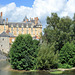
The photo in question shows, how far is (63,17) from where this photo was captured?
1258 inches

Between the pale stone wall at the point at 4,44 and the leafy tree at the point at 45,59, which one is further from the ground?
the pale stone wall at the point at 4,44

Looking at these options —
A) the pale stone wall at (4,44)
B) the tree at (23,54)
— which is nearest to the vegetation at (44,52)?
the tree at (23,54)

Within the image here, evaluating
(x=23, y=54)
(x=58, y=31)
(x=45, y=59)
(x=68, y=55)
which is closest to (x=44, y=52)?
(x=45, y=59)

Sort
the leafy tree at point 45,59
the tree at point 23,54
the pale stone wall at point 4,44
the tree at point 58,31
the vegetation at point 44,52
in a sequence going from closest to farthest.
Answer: the leafy tree at point 45,59 < the vegetation at point 44,52 < the tree at point 23,54 < the tree at point 58,31 < the pale stone wall at point 4,44

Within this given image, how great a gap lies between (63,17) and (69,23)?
7.30 feet

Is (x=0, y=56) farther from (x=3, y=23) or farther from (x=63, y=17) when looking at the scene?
(x=3, y=23)

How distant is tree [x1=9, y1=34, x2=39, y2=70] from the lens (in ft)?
75.5

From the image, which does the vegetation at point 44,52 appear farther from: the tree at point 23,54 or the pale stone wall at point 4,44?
the pale stone wall at point 4,44

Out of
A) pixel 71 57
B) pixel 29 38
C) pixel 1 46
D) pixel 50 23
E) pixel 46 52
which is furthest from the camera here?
pixel 1 46

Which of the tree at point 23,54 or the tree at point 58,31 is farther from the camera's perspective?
the tree at point 58,31

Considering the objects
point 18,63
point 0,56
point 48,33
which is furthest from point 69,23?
point 0,56

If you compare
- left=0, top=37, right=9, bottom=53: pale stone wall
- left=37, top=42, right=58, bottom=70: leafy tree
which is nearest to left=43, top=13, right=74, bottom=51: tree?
left=37, top=42, right=58, bottom=70: leafy tree

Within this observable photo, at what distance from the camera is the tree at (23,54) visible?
75.5ft

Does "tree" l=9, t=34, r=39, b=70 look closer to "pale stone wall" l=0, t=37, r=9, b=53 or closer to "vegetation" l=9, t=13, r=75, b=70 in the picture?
"vegetation" l=9, t=13, r=75, b=70
